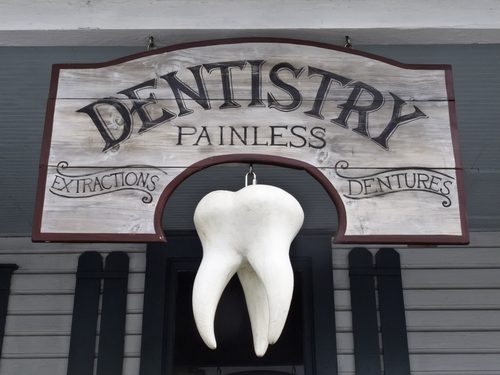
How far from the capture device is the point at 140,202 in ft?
6.31

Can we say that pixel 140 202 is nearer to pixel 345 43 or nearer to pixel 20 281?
pixel 345 43

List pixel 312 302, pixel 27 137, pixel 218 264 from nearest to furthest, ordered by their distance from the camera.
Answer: pixel 218 264 < pixel 27 137 < pixel 312 302

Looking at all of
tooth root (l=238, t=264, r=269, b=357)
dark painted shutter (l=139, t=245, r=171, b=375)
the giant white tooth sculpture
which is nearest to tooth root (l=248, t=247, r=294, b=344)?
the giant white tooth sculpture

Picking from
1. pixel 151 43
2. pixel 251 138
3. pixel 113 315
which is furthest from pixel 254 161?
pixel 113 315

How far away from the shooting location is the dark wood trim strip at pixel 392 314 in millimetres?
3316

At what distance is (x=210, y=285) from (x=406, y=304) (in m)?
2.06

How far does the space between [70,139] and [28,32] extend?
542 millimetres

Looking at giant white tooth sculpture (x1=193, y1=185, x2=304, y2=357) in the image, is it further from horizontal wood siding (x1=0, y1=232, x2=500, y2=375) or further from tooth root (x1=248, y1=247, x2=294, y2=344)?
horizontal wood siding (x1=0, y1=232, x2=500, y2=375)

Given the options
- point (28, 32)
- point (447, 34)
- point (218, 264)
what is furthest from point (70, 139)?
point (447, 34)

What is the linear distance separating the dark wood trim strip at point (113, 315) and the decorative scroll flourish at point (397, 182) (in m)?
1.93

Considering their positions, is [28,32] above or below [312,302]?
above

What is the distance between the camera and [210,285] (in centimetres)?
176

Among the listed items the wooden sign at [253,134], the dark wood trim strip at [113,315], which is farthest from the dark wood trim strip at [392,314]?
the wooden sign at [253,134]

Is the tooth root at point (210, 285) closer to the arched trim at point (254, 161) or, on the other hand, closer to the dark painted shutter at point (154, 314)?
the arched trim at point (254, 161)
